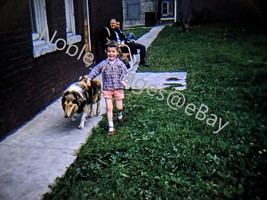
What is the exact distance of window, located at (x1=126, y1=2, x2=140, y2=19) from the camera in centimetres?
3050

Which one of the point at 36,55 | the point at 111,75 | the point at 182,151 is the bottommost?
the point at 182,151

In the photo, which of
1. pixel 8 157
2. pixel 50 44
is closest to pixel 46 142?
pixel 8 157

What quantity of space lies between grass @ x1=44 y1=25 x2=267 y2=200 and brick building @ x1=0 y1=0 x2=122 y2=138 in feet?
4.50

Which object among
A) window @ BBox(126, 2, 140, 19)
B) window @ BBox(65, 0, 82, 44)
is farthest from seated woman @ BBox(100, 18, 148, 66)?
window @ BBox(126, 2, 140, 19)

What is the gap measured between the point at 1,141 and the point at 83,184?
1811mm

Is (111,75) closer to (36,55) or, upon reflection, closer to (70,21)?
(36,55)

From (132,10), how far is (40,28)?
25.5 metres

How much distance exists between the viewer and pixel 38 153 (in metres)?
4.30

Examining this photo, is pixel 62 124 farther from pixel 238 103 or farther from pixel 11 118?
pixel 238 103

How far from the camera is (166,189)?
138 inches

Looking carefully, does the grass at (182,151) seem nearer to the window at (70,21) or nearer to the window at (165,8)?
the window at (70,21)

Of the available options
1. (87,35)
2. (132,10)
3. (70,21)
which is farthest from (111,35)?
(132,10)

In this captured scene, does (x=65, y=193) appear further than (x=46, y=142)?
No

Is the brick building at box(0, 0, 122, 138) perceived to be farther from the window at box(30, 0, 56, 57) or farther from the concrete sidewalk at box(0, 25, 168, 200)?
the concrete sidewalk at box(0, 25, 168, 200)
